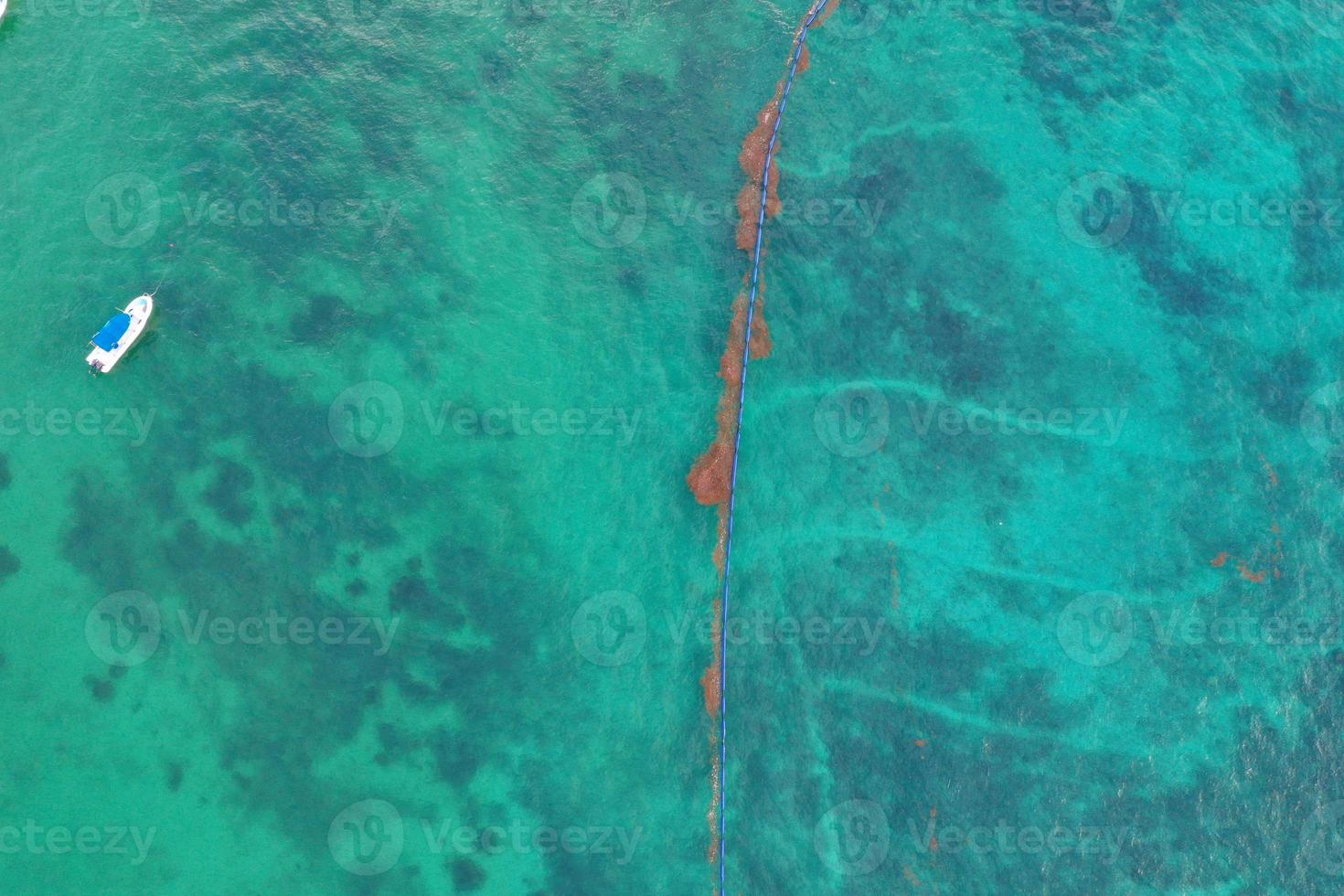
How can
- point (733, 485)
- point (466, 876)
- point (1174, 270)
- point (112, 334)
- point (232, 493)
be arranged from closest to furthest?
point (466, 876)
point (112, 334)
point (232, 493)
point (733, 485)
point (1174, 270)

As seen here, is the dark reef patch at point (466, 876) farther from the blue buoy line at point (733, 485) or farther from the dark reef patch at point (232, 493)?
the dark reef patch at point (232, 493)

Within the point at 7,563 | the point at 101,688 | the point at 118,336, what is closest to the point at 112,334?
the point at 118,336

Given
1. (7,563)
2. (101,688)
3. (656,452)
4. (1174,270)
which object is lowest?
(101,688)

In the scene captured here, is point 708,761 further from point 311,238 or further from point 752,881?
point 311,238

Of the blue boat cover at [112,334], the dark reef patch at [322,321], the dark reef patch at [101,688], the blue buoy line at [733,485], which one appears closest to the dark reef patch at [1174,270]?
the blue buoy line at [733,485]

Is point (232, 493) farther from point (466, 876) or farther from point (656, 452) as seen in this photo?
point (466, 876)
